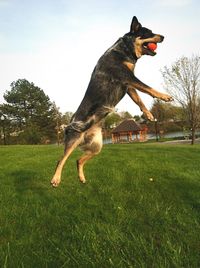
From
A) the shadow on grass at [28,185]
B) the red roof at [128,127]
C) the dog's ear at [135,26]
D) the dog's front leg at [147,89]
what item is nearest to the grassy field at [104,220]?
the shadow on grass at [28,185]

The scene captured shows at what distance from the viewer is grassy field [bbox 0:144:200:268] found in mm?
3953

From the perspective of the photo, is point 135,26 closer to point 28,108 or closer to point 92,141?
point 92,141

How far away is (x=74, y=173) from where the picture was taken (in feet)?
31.4

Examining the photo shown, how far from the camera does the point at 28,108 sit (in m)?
61.2

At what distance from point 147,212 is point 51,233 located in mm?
1787

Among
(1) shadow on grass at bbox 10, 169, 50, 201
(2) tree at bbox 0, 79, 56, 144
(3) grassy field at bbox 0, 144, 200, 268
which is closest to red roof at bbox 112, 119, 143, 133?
(2) tree at bbox 0, 79, 56, 144

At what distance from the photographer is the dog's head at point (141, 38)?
13.1 ft

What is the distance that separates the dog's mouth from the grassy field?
250cm

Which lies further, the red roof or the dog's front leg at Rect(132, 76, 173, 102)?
the red roof

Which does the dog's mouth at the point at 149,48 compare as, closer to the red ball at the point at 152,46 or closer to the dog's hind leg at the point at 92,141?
the red ball at the point at 152,46

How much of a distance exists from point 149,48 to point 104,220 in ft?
9.83

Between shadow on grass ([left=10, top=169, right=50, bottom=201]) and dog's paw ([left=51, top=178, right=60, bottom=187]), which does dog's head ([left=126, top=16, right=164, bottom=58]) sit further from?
shadow on grass ([left=10, top=169, right=50, bottom=201])

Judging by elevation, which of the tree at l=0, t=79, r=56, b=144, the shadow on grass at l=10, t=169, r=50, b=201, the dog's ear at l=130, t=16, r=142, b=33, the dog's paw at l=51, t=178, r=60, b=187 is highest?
the tree at l=0, t=79, r=56, b=144

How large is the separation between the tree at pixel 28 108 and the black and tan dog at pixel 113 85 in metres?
55.3
